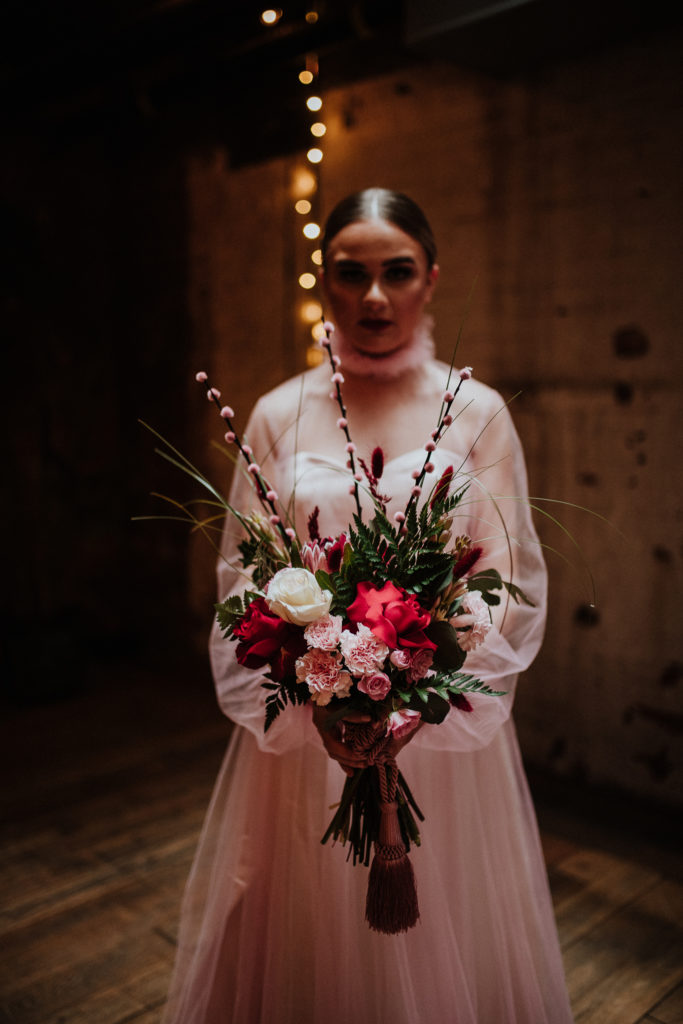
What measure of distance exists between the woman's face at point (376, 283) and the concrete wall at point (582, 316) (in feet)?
3.65

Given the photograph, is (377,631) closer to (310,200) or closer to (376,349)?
(376,349)

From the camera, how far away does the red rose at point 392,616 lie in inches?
49.1

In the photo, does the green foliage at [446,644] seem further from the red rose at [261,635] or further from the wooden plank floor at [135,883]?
the wooden plank floor at [135,883]

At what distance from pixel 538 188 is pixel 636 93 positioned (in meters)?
0.44

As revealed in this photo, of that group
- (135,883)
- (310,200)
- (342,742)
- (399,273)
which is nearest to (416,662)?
(342,742)

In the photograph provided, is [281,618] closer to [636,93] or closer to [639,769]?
[639,769]

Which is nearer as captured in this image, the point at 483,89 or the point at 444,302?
the point at 483,89

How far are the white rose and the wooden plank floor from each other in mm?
1414

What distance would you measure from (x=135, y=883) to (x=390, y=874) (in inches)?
62.4

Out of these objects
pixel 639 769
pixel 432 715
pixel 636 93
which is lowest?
pixel 639 769

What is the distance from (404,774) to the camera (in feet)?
5.49

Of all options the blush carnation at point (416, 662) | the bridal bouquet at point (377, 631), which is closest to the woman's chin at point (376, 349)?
the bridal bouquet at point (377, 631)

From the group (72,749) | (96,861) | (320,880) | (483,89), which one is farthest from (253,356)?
(320,880)

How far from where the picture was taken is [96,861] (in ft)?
9.25
